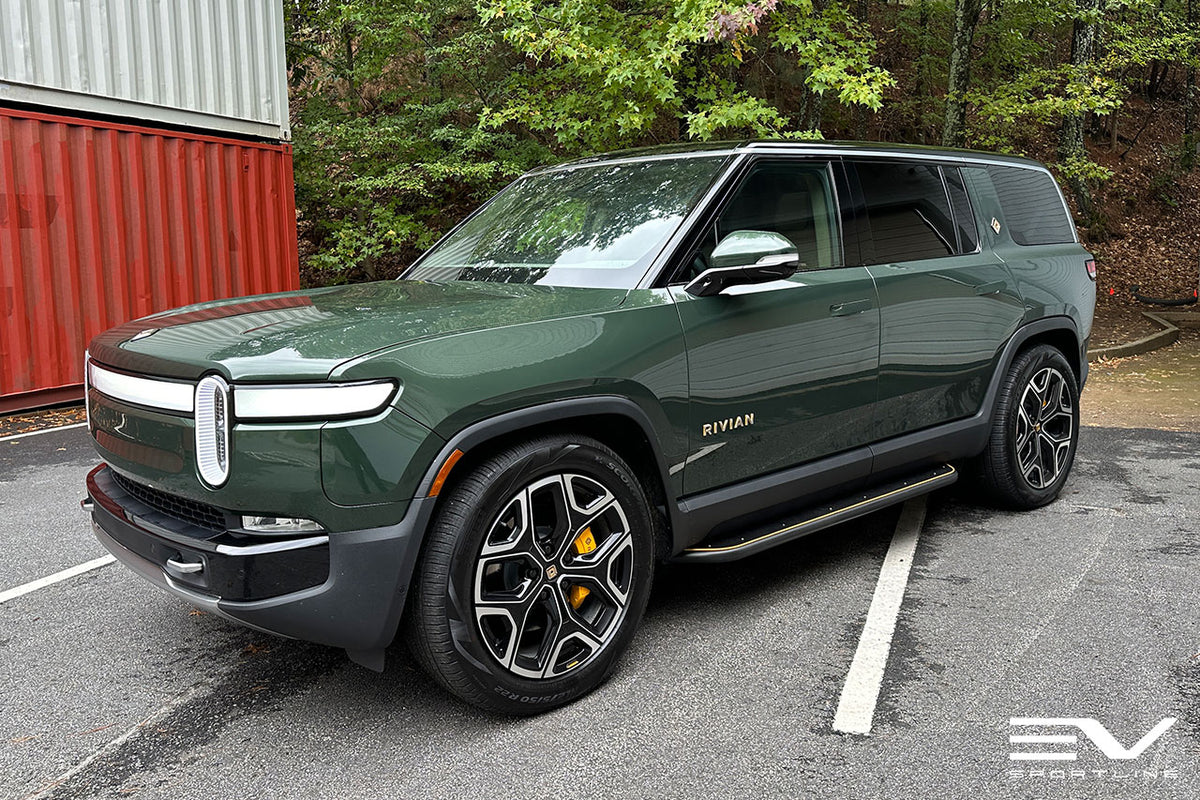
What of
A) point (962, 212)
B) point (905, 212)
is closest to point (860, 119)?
point (962, 212)

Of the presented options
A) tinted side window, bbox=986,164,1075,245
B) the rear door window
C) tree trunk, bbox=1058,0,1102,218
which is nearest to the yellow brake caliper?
the rear door window

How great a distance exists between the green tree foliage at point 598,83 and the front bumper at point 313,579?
339 inches

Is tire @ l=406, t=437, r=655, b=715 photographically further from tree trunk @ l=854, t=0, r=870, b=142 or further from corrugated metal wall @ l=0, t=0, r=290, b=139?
tree trunk @ l=854, t=0, r=870, b=142

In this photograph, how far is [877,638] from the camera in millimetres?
3754

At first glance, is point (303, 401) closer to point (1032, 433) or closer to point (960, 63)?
point (1032, 433)

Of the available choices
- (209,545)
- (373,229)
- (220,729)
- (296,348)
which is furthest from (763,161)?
(373,229)

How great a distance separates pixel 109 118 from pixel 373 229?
616 centimetres

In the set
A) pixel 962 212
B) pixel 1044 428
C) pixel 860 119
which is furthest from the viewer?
pixel 860 119

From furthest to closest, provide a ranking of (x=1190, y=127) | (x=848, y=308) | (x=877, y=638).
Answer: (x=1190, y=127) → (x=848, y=308) → (x=877, y=638)

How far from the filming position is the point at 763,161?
13.2ft

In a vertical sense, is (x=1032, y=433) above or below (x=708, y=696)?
above

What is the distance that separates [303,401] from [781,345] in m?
1.87

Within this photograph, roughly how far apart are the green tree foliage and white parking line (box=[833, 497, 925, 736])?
22.5 ft

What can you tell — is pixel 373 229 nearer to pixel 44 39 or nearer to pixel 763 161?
pixel 44 39
